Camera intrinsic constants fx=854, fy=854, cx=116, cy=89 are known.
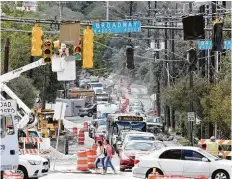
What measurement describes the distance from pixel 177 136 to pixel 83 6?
319 ft

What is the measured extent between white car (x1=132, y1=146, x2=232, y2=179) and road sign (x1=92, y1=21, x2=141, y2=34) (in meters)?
7.08

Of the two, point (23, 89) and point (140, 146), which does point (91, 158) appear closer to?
point (140, 146)

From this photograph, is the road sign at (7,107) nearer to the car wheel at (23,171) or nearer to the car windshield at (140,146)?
the car wheel at (23,171)

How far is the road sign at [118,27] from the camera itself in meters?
33.5

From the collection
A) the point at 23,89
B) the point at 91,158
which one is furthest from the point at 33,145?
the point at 23,89

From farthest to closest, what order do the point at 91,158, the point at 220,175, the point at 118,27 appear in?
the point at 91,158 → the point at 118,27 → the point at 220,175

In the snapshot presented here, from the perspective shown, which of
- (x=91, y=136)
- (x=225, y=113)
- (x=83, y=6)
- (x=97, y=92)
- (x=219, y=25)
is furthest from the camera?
(x=83, y=6)

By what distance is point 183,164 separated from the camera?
91.3 feet

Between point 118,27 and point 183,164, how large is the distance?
7.99 meters

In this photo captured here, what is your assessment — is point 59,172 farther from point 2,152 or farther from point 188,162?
point 2,152

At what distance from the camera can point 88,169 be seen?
34406mm

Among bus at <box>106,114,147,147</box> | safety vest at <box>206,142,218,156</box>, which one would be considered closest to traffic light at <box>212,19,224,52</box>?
safety vest at <box>206,142,218,156</box>

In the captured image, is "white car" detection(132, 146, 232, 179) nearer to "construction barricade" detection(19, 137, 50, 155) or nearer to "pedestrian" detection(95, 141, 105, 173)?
"pedestrian" detection(95, 141, 105, 173)

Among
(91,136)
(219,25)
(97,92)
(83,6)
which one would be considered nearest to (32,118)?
(219,25)
